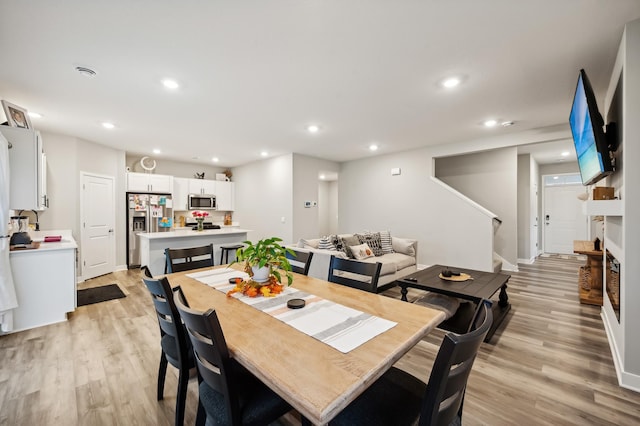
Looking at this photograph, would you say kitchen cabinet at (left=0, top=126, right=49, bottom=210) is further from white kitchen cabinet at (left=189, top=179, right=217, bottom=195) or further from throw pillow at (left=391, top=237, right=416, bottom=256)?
throw pillow at (left=391, top=237, right=416, bottom=256)

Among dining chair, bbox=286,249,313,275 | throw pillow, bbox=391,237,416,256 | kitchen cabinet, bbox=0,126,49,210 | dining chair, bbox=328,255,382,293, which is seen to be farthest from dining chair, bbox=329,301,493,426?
kitchen cabinet, bbox=0,126,49,210

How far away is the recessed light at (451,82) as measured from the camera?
2.69m

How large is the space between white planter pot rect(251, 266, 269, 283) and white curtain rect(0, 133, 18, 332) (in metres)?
2.78

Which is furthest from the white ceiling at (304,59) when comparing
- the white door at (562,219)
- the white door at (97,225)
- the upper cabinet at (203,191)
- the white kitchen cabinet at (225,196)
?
the white door at (562,219)

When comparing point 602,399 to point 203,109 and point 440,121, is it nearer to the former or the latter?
point 440,121

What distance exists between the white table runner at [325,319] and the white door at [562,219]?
8.91m

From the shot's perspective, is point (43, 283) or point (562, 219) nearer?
point (43, 283)

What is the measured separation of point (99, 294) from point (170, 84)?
347cm

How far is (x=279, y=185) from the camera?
20.7 feet

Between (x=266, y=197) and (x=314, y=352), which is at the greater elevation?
(x=266, y=197)

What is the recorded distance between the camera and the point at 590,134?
84.2 inches

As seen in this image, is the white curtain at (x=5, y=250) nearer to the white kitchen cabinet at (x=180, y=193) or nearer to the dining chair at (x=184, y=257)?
the dining chair at (x=184, y=257)

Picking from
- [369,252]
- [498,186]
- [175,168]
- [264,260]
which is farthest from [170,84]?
[498,186]

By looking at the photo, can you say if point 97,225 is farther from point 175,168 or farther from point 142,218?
point 175,168
